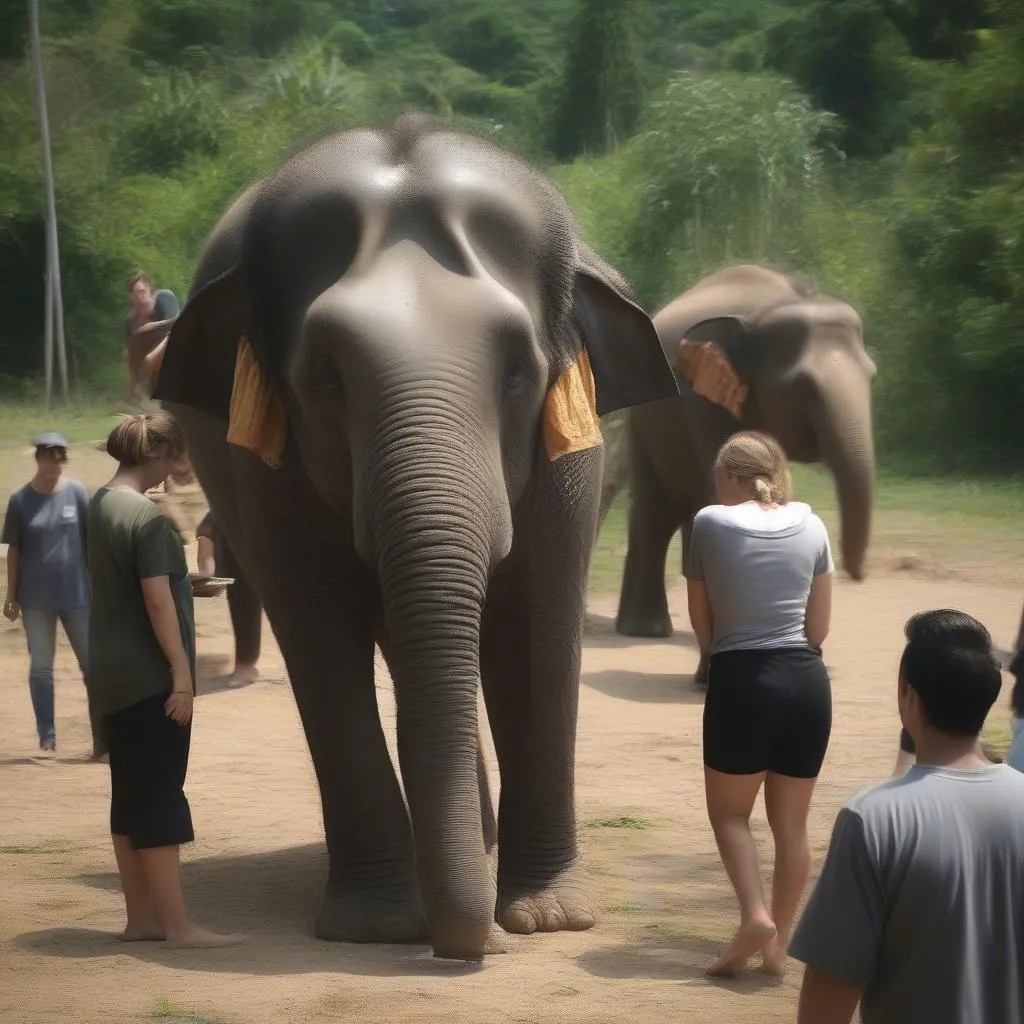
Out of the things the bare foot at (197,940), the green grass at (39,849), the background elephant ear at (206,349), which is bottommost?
the green grass at (39,849)

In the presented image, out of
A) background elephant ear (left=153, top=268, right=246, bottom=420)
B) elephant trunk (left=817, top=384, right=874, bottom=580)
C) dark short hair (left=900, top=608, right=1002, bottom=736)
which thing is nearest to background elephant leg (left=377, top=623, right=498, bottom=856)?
background elephant ear (left=153, top=268, right=246, bottom=420)

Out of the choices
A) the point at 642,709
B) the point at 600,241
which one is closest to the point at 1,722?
the point at 642,709

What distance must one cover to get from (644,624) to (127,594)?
8.74 metres

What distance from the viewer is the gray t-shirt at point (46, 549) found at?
10.2 metres

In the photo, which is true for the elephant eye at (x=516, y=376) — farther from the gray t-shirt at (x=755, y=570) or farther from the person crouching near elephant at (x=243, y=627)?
the person crouching near elephant at (x=243, y=627)

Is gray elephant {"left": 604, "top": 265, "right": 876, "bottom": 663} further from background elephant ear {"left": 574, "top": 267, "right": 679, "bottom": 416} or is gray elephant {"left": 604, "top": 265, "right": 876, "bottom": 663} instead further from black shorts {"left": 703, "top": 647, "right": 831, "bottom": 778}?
black shorts {"left": 703, "top": 647, "right": 831, "bottom": 778}

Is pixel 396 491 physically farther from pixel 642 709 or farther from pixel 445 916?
pixel 642 709

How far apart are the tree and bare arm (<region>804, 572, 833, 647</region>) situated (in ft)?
228

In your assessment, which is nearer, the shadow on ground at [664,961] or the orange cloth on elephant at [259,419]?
the shadow on ground at [664,961]

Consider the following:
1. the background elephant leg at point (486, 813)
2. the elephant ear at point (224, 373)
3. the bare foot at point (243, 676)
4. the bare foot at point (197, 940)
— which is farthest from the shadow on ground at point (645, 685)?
the bare foot at point (197, 940)

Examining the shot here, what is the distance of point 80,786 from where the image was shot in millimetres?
9406

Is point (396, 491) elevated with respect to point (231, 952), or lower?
elevated

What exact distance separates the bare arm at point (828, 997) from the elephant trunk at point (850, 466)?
977 cm

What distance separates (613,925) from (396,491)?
1817mm
